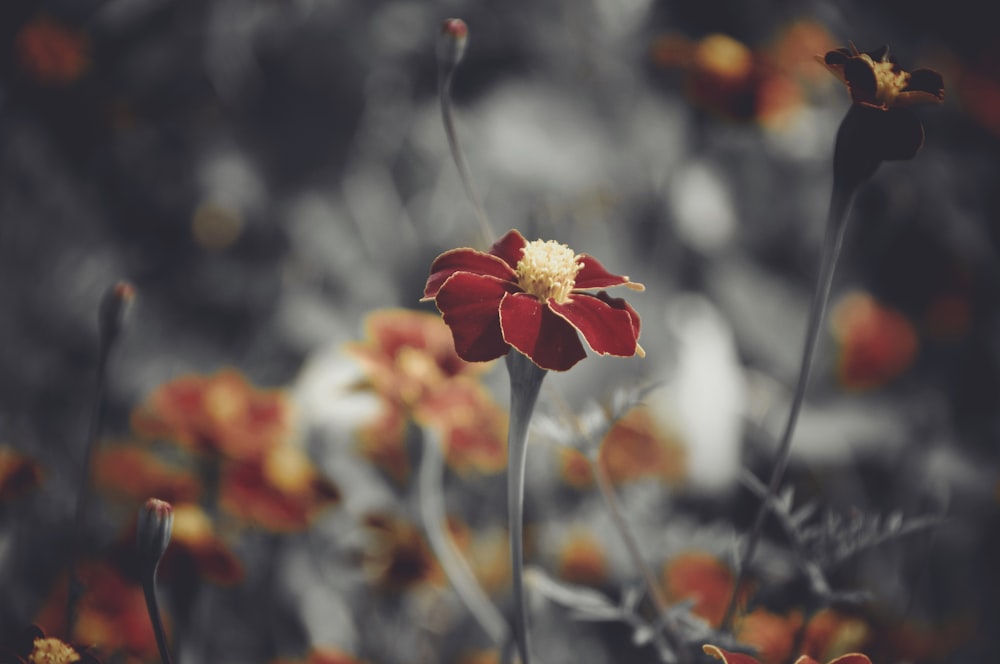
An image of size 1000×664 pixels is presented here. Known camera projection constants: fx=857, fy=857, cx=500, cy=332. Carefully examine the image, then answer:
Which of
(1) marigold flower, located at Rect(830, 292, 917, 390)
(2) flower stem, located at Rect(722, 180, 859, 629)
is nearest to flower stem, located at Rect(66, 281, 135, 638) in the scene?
(2) flower stem, located at Rect(722, 180, 859, 629)

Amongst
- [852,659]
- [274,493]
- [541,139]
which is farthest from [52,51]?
[852,659]

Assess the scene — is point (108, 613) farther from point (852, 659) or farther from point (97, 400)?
point (852, 659)

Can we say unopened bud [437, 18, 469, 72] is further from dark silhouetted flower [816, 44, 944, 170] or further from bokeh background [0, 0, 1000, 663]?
bokeh background [0, 0, 1000, 663]

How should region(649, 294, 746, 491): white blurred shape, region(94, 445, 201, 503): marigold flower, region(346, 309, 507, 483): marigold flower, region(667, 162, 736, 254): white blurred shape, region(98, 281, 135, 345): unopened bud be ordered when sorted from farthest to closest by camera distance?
region(667, 162, 736, 254): white blurred shape < region(649, 294, 746, 491): white blurred shape < region(94, 445, 201, 503): marigold flower < region(346, 309, 507, 483): marigold flower < region(98, 281, 135, 345): unopened bud

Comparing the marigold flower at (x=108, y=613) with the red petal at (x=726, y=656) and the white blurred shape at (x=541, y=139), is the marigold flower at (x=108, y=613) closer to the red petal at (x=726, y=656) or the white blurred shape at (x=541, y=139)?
the red petal at (x=726, y=656)

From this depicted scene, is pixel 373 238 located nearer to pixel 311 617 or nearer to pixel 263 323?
pixel 263 323

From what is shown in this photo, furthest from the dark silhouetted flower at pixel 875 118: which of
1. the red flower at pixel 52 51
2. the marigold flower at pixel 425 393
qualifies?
the red flower at pixel 52 51

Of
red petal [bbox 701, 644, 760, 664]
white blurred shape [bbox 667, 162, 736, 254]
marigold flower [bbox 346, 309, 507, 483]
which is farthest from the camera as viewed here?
white blurred shape [bbox 667, 162, 736, 254]

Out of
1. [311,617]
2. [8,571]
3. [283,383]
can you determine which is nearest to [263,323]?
[283,383]
